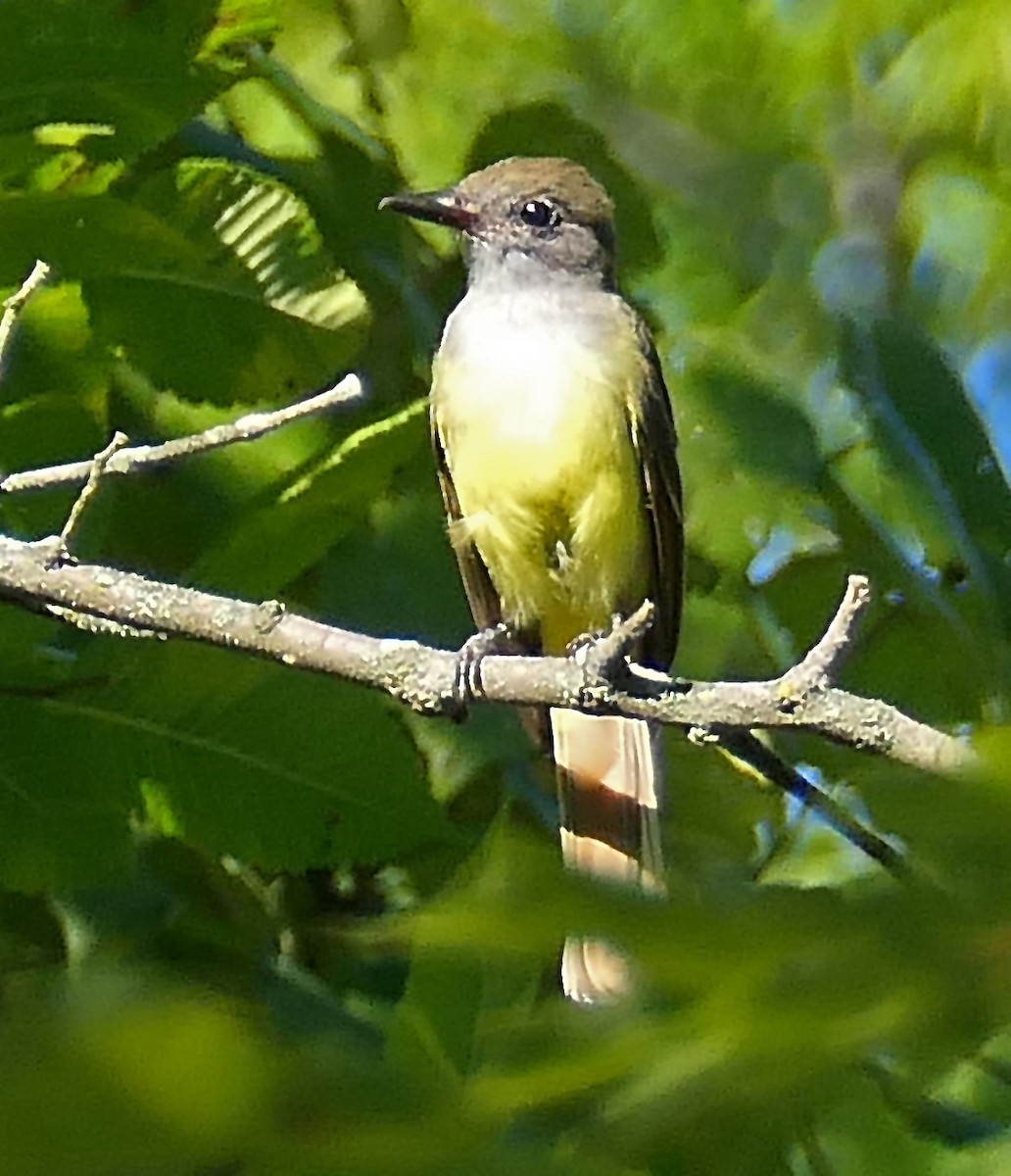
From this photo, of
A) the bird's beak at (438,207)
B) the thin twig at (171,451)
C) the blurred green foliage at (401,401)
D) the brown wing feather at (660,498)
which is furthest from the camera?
the brown wing feather at (660,498)

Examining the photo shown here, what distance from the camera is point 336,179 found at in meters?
1.94

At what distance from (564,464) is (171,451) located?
1.21m

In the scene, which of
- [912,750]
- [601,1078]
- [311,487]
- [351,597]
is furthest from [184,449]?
[601,1078]

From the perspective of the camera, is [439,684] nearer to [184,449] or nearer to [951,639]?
[184,449]

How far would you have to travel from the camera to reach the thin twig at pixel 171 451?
1.41m

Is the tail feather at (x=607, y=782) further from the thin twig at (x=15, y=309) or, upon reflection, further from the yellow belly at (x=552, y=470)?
the thin twig at (x=15, y=309)

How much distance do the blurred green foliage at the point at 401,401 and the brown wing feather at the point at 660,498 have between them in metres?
0.13

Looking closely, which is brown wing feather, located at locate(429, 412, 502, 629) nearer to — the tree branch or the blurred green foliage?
the blurred green foliage

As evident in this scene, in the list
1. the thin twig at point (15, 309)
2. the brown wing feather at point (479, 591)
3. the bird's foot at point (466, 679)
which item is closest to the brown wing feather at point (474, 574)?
the brown wing feather at point (479, 591)

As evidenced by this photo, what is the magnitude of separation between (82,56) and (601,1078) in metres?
1.40

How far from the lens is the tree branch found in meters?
1.31

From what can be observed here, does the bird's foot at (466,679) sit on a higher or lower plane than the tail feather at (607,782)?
higher

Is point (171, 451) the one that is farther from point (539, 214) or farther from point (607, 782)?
point (539, 214)

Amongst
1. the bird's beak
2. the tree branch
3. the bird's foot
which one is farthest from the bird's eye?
the tree branch
